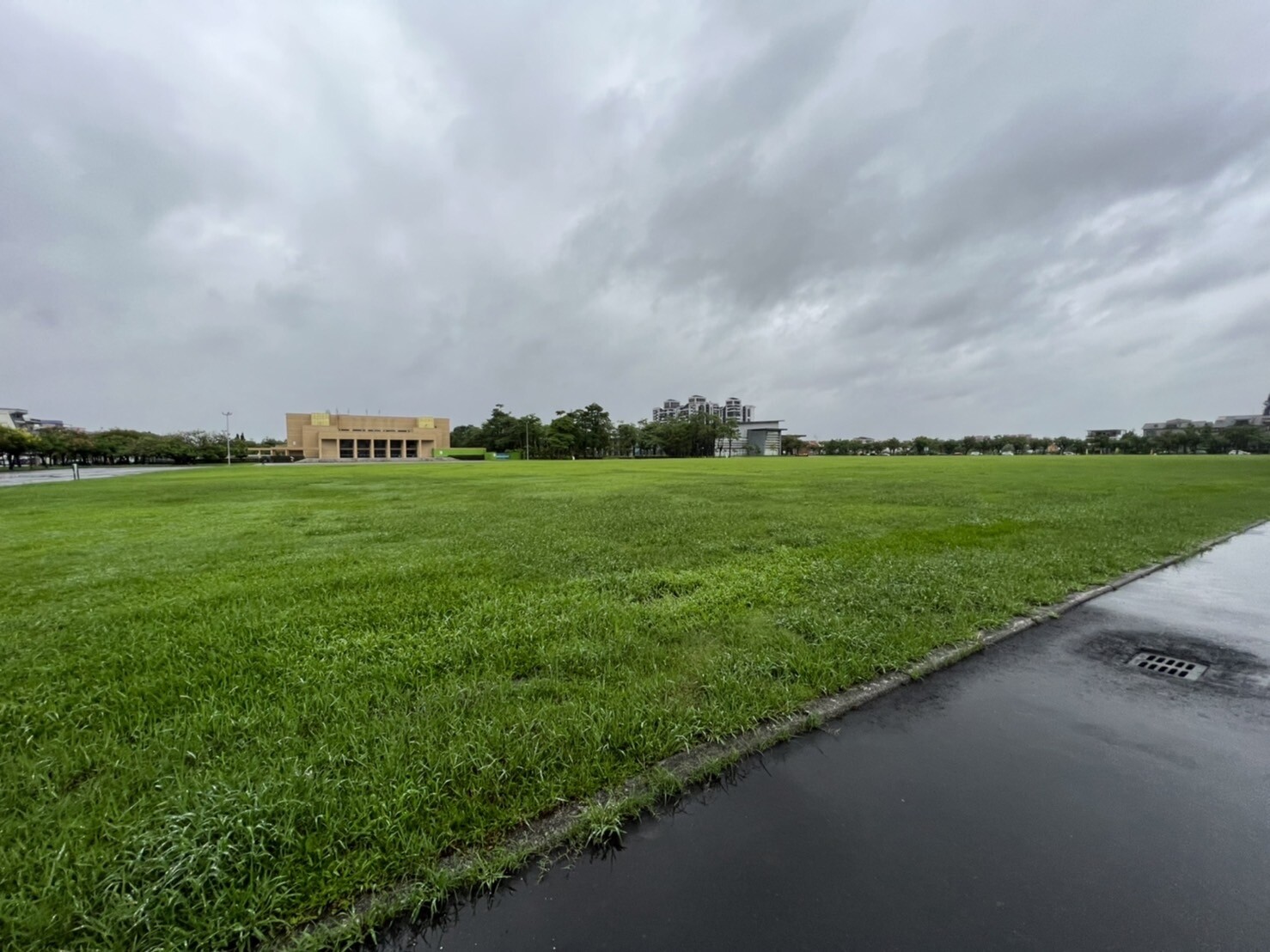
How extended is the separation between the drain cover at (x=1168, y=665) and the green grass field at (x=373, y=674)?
102 cm

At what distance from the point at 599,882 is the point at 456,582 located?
454 cm

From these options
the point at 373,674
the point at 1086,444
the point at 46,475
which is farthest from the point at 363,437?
the point at 1086,444

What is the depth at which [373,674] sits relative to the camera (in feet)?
12.3

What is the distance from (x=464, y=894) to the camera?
2074 millimetres

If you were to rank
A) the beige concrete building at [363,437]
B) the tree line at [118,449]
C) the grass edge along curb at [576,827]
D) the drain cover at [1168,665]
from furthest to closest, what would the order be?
1. the beige concrete building at [363,437]
2. the tree line at [118,449]
3. the drain cover at [1168,665]
4. the grass edge along curb at [576,827]

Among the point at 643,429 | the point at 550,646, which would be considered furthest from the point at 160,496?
the point at 643,429

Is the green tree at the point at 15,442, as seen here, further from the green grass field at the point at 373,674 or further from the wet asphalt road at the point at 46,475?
the green grass field at the point at 373,674

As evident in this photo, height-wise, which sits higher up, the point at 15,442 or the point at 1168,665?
the point at 15,442

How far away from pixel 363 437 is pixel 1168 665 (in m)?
103

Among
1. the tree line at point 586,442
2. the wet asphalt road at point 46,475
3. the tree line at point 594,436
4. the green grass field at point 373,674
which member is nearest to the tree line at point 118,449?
the tree line at point 586,442

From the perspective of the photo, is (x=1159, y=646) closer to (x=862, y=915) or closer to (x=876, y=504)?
(x=862, y=915)

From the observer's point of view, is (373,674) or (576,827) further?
(373,674)

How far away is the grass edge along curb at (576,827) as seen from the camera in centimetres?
192

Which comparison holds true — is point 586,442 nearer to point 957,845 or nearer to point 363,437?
point 363,437
